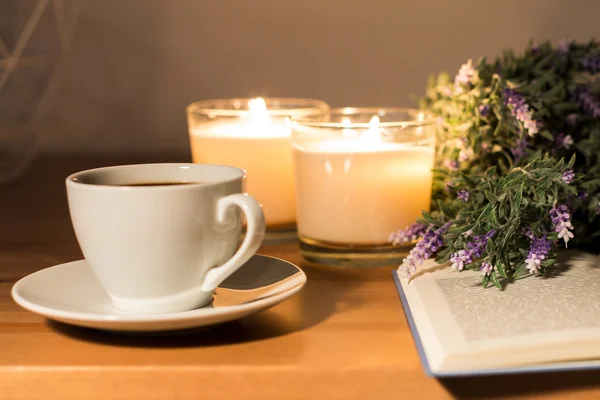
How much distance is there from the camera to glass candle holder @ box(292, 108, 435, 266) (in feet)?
2.31

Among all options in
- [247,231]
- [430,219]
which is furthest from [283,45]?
[247,231]

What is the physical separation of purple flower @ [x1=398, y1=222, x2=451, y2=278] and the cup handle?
14 cm

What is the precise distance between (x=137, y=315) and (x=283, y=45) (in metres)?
1.06

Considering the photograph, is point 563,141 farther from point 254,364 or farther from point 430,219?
point 254,364

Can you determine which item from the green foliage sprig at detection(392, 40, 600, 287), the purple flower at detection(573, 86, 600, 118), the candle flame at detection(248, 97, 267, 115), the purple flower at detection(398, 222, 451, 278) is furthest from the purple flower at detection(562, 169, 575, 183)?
the candle flame at detection(248, 97, 267, 115)

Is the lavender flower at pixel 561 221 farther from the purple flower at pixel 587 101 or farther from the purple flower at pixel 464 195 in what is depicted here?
the purple flower at pixel 587 101

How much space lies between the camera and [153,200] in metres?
0.52

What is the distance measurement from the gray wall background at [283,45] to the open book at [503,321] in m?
0.90

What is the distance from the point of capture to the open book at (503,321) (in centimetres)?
48

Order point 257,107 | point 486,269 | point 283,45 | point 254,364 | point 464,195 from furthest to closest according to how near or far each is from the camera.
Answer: point 283,45
point 257,107
point 464,195
point 486,269
point 254,364

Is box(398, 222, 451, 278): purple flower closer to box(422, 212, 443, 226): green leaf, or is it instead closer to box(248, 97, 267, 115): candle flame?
box(422, 212, 443, 226): green leaf

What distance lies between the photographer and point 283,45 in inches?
60.0

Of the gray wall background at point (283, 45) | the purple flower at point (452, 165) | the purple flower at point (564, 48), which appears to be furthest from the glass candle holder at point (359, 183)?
the gray wall background at point (283, 45)

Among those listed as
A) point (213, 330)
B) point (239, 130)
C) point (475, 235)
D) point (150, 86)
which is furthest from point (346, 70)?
point (213, 330)
